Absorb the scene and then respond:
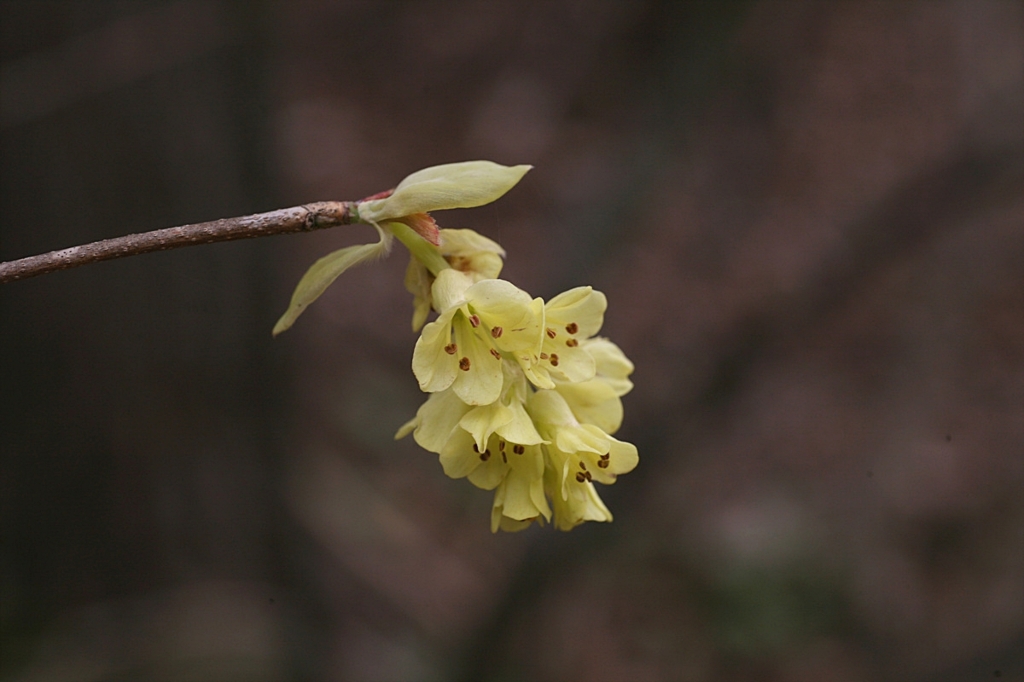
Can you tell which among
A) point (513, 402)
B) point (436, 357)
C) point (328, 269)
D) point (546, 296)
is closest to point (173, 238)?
point (328, 269)

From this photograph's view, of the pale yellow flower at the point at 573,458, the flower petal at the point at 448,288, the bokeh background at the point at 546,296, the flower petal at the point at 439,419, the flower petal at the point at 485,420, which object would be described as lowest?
the bokeh background at the point at 546,296

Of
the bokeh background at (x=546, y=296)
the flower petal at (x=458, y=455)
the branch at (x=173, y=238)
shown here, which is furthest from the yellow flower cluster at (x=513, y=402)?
the bokeh background at (x=546, y=296)

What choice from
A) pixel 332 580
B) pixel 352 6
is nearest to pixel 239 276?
pixel 332 580

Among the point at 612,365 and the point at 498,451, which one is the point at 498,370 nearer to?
the point at 498,451

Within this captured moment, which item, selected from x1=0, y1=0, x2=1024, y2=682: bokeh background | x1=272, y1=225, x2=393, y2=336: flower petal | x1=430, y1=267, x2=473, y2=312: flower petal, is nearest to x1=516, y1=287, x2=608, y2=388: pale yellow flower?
x1=430, y1=267, x2=473, y2=312: flower petal

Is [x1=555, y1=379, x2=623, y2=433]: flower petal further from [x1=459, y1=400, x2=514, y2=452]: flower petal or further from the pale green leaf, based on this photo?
the pale green leaf

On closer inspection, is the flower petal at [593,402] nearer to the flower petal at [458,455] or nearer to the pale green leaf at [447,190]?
the flower petal at [458,455]
